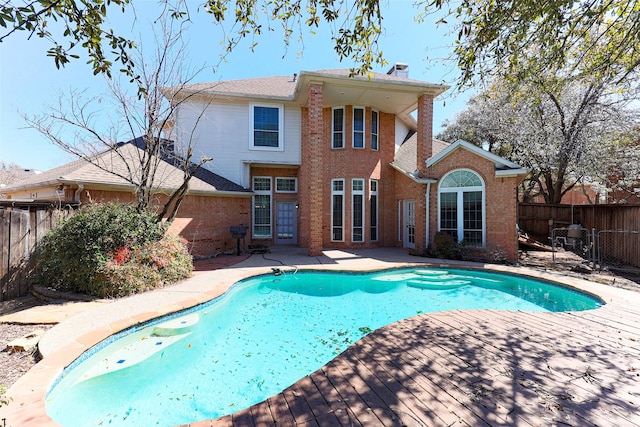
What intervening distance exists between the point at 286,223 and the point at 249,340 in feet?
32.4

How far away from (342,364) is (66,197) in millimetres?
9162

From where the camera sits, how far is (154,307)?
17.0 feet

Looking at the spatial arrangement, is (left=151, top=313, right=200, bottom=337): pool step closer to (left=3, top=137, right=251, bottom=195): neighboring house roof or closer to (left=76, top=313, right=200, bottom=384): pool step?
(left=76, top=313, right=200, bottom=384): pool step

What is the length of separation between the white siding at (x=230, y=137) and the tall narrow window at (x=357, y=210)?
317cm

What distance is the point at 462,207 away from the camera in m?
10.7

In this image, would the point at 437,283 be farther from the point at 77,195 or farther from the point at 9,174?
the point at 9,174

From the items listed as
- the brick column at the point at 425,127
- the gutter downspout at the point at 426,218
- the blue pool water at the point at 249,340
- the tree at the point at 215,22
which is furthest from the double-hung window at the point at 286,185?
the tree at the point at 215,22

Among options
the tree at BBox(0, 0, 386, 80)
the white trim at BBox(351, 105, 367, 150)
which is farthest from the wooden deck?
the white trim at BBox(351, 105, 367, 150)

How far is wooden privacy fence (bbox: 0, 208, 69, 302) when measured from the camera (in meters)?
5.35

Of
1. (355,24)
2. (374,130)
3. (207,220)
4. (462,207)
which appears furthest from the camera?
(374,130)

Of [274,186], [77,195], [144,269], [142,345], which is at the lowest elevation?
[142,345]

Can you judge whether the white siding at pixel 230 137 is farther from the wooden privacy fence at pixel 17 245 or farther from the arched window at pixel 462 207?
the wooden privacy fence at pixel 17 245

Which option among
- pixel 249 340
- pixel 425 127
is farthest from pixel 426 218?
pixel 249 340

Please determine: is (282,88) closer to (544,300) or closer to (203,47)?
(203,47)
